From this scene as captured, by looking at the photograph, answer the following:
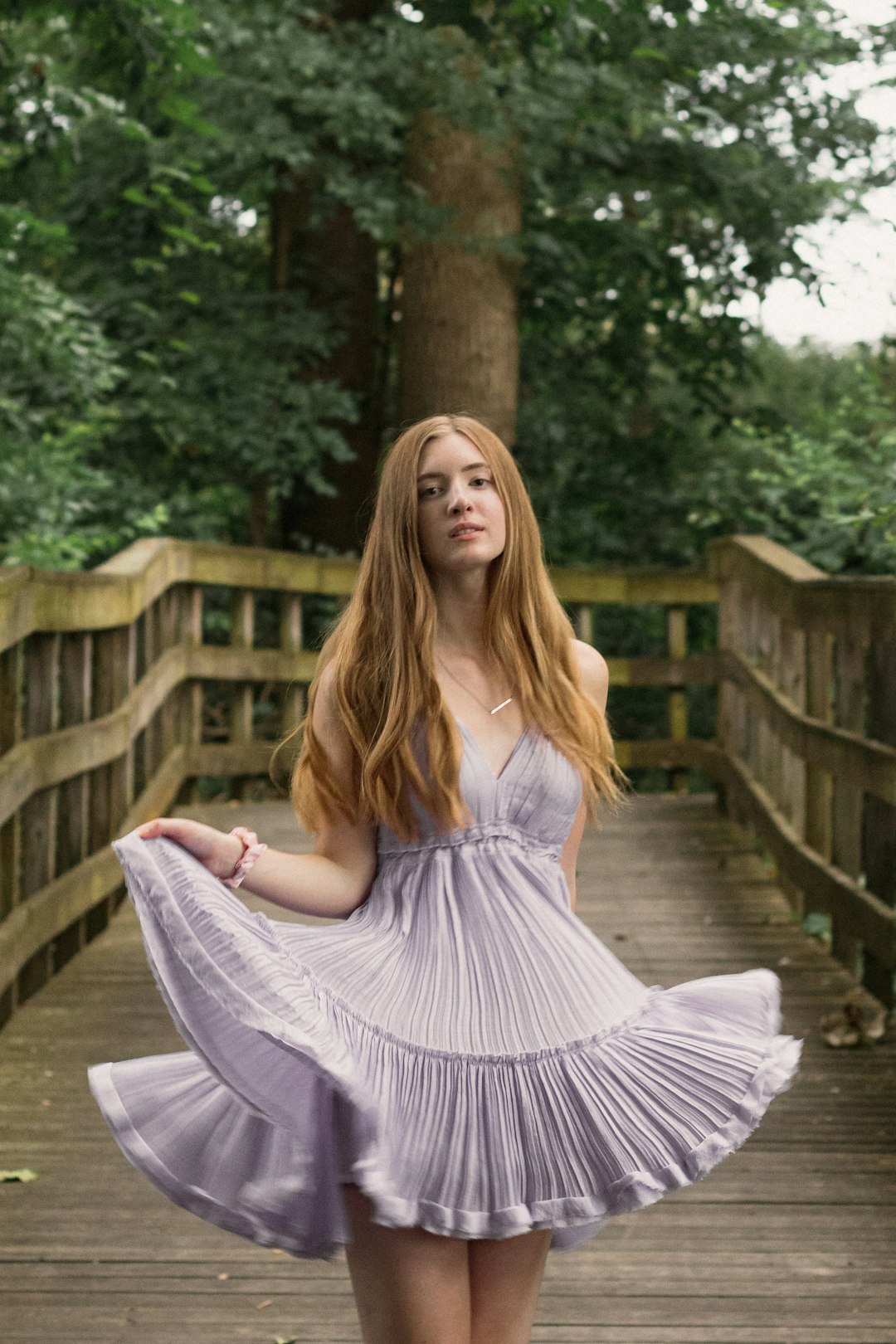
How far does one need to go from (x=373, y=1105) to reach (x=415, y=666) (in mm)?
677

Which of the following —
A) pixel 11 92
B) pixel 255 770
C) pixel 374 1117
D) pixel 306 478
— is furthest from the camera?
pixel 306 478

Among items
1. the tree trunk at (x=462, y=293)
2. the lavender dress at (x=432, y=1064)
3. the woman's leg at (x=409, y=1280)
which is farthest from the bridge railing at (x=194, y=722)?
the woman's leg at (x=409, y=1280)

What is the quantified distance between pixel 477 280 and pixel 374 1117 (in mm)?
7747

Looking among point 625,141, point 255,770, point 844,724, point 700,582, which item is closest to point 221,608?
point 255,770

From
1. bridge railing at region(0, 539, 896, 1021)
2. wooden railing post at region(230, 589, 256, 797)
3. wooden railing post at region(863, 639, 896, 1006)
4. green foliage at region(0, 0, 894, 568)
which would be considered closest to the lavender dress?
bridge railing at region(0, 539, 896, 1021)

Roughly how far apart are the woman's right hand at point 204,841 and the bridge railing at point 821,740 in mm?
2865

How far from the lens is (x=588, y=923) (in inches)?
239

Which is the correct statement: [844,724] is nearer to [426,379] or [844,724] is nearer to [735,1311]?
[735,1311]

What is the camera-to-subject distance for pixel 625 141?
9961 millimetres

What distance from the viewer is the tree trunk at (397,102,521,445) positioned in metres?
9.05

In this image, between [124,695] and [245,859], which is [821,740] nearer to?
[124,695]

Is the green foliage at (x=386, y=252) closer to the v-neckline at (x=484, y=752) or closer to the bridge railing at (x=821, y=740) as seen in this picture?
the bridge railing at (x=821, y=740)

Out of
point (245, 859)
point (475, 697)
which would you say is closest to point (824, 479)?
point (475, 697)

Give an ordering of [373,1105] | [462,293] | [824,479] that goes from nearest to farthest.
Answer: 1. [373,1105]
2. [824,479]
3. [462,293]
